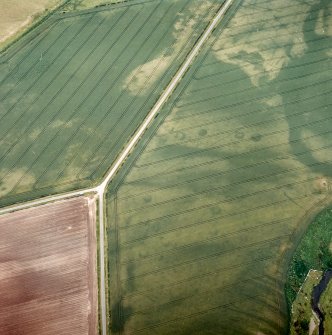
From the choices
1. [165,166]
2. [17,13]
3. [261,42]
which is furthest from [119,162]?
[17,13]

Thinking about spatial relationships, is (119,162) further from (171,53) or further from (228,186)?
(171,53)

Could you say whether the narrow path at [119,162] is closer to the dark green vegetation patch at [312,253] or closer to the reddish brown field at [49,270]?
the reddish brown field at [49,270]

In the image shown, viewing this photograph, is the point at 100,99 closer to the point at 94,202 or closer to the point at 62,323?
the point at 94,202


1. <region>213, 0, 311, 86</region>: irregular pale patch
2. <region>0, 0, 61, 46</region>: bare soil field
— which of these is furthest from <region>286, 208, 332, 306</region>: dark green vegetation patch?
<region>0, 0, 61, 46</region>: bare soil field

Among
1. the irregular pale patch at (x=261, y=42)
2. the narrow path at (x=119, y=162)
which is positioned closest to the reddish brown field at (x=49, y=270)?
the narrow path at (x=119, y=162)

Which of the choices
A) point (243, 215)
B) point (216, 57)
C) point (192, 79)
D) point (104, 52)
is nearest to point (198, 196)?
point (243, 215)

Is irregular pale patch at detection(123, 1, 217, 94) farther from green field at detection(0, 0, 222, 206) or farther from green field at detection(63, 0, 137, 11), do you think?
green field at detection(63, 0, 137, 11)
